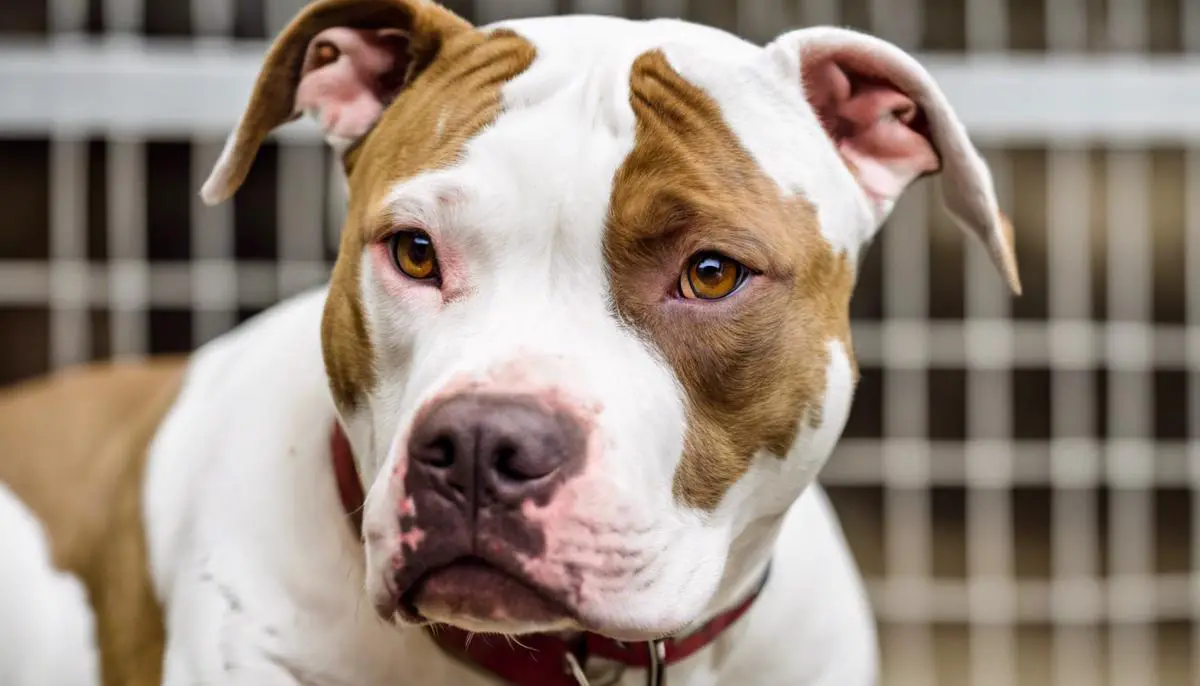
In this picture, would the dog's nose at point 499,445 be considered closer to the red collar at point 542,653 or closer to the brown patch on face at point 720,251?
the brown patch on face at point 720,251

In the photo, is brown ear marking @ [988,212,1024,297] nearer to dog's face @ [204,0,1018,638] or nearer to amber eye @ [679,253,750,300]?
dog's face @ [204,0,1018,638]

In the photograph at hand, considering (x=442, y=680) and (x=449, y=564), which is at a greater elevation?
(x=449, y=564)

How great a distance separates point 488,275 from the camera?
48.1 inches

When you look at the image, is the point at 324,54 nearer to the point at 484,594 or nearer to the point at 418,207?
the point at 418,207

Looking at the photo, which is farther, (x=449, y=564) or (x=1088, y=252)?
(x=1088, y=252)

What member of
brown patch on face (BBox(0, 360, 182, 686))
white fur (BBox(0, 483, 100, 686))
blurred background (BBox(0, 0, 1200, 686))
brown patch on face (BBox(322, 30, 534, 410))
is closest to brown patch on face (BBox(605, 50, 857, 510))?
brown patch on face (BBox(322, 30, 534, 410))

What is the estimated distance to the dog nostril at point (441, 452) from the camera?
1.08 meters

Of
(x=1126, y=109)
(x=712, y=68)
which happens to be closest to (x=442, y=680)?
(x=712, y=68)

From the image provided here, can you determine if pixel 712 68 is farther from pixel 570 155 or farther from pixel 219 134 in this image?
pixel 219 134

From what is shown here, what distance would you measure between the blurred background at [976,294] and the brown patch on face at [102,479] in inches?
25.1

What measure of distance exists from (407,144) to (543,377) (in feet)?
1.17

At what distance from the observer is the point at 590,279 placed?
1208 mm

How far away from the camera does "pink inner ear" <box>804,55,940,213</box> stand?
4.81 feet

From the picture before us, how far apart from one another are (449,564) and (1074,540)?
87.4 inches
